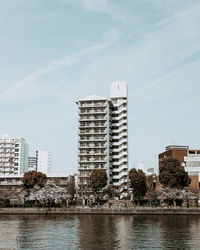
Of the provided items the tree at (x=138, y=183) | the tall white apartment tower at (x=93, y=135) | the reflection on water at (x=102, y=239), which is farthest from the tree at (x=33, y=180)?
the reflection on water at (x=102, y=239)

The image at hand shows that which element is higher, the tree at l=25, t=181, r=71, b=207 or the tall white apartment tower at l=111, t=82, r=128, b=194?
the tall white apartment tower at l=111, t=82, r=128, b=194

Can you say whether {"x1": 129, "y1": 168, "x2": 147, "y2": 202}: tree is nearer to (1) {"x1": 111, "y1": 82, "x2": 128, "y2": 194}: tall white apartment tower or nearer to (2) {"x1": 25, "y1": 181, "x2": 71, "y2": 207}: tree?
(2) {"x1": 25, "y1": 181, "x2": 71, "y2": 207}: tree

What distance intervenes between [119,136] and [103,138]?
6.14 metres

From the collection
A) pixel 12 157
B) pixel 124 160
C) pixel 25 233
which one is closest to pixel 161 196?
pixel 124 160

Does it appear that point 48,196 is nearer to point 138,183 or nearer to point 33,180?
point 33,180

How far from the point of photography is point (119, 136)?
120 metres

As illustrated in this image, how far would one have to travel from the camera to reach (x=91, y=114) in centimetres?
11981

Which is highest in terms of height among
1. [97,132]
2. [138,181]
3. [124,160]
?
[97,132]

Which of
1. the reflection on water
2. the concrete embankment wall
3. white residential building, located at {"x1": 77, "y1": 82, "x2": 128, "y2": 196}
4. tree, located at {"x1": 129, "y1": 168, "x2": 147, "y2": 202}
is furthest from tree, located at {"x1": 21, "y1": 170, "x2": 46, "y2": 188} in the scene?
the reflection on water

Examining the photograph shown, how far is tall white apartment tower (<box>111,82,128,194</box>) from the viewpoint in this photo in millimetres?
115037

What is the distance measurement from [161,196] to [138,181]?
781 cm

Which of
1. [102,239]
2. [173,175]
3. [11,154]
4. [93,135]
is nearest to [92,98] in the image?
[93,135]

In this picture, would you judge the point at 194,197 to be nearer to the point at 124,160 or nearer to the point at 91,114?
the point at 124,160

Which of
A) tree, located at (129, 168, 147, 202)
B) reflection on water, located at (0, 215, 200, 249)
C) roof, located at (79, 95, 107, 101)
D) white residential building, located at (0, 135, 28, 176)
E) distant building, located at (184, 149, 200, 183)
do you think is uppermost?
roof, located at (79, 95, 107, 101)
